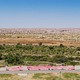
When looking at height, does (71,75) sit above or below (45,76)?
below

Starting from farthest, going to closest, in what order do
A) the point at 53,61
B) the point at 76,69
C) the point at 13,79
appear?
1. the point at 53,61
2. the point at 76,69
3. the point at 13,79

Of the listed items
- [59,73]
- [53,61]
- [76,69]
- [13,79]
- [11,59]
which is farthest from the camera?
[53,61]

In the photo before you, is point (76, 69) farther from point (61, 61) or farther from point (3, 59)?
point (3, 59)

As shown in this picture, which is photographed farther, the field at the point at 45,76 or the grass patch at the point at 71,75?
the grass patch at the point at 71,75

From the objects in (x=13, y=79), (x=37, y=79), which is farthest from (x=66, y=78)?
(x=13, y=79)

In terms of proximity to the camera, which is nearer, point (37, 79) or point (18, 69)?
point (37, 79)

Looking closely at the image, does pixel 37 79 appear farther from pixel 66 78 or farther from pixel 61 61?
pixel 61 61

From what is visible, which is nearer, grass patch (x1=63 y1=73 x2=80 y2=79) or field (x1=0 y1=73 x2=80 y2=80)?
field (x1=0 y1=73 x2=80 y2=80)

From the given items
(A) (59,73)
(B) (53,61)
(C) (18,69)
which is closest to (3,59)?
(B) (53,61)

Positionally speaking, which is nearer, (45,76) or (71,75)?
(45,76)
